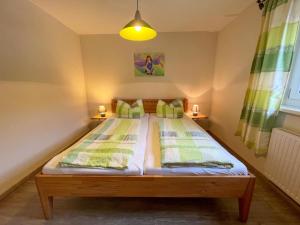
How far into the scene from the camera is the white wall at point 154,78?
334cm

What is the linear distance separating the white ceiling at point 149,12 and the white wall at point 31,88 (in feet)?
1.06

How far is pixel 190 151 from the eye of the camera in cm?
157

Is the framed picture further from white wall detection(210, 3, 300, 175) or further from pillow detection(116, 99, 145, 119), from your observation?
white wall detection(210, 3, 300, 175)

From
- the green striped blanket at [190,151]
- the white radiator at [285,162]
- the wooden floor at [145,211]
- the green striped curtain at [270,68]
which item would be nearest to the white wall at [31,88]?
the wooden floor at [145,211]

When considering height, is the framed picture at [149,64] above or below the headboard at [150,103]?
above

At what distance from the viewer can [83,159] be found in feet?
4.79

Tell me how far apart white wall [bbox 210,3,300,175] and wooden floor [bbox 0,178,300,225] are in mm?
597

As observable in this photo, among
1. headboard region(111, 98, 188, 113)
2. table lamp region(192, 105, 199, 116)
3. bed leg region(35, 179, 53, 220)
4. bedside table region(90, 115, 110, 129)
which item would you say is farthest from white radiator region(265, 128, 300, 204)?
bedside table region(90, 115, 110, 129)

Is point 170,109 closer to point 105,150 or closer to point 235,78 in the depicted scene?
point 235,78

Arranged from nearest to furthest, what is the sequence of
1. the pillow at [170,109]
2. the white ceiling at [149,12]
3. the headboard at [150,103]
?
the white ceiling at [149,12]
the pillow at [170,109]
the headboard at [150,103]

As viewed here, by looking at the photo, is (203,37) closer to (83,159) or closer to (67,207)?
(83,159)

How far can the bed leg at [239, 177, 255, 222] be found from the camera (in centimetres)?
133

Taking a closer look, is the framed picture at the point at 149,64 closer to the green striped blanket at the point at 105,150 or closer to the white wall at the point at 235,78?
the white wall at the point at 235,78

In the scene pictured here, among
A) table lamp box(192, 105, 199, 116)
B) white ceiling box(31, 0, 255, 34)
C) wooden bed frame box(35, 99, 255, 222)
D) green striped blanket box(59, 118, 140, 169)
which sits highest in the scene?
white ceiling box(31, 0, 255, 34)
